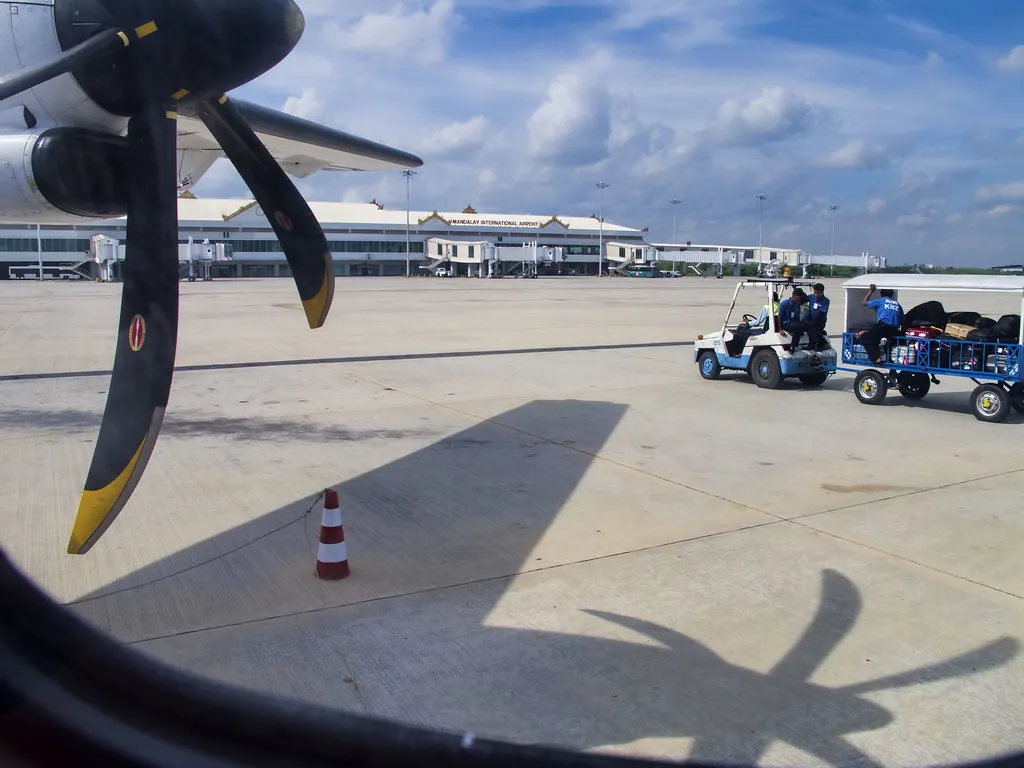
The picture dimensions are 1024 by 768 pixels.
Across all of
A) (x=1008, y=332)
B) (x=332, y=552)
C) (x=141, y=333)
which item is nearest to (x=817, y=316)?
(x=1008, y=332)

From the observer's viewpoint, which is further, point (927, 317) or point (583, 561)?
point (927, 317)

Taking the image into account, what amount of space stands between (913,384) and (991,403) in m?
1.54

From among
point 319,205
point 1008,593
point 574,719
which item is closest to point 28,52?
point 574,719

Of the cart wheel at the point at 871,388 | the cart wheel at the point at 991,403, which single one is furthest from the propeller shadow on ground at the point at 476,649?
the cart wheel at the point at 871,388

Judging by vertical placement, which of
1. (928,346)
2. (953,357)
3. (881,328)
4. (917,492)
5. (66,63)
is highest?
(66,63)

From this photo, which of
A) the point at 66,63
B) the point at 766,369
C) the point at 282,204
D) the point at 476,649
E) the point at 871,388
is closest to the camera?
the point at 66,63

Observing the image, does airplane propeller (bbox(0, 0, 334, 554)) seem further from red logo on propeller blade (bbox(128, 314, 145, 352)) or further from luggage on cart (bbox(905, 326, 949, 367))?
luggage on cart (bbox(905, 326, 949, 367))

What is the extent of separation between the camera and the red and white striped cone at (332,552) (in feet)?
17.5

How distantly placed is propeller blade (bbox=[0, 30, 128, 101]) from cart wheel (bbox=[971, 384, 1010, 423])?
1081cm

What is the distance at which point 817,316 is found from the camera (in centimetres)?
1328

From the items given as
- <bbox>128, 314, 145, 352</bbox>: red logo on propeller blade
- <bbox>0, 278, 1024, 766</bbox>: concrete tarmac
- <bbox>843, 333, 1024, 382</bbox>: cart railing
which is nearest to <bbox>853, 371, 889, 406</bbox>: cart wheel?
<bbox>843, 333, 1024, 382</bbox>: cart railing

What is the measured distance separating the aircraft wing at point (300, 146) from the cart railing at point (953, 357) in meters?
7.34

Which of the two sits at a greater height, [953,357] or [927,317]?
[927,317]

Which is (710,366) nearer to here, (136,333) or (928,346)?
(928,346)
